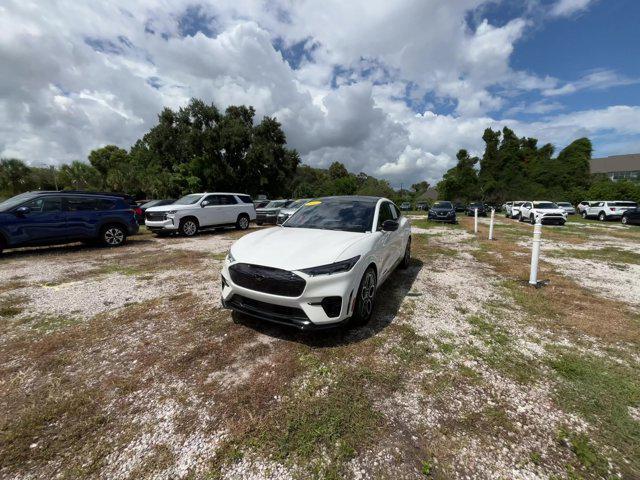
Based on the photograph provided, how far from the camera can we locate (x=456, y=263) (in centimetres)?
717

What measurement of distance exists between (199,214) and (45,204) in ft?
15.4

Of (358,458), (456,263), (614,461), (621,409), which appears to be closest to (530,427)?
(614,461)

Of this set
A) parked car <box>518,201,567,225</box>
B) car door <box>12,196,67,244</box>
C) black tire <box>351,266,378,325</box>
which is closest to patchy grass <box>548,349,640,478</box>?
black tire <box>351,266,378,325</box>

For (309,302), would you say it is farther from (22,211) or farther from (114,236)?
(114,236)

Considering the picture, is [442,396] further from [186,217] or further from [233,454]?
[186,217]

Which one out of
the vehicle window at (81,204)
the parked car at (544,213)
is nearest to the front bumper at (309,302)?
the vehicle window at (81,204)

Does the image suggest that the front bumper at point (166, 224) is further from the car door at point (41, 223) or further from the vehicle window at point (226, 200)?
the car door at point (41, 223)

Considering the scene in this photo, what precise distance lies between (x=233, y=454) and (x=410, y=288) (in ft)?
13.0

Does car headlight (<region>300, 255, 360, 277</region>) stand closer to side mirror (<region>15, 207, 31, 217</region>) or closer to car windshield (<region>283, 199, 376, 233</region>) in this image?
car windshield (<region>283, 199, 376, 233</region>)

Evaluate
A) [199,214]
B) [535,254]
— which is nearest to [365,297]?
[535,254]

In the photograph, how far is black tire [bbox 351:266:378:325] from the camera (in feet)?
11.1

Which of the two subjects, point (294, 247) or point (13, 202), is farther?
point (13, 202)

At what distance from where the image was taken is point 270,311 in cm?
310

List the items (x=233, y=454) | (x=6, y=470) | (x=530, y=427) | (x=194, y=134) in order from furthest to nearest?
(x=194, y=134) → (x=530, y=427) → (x=233, y=454) → (x=6, y=470)
